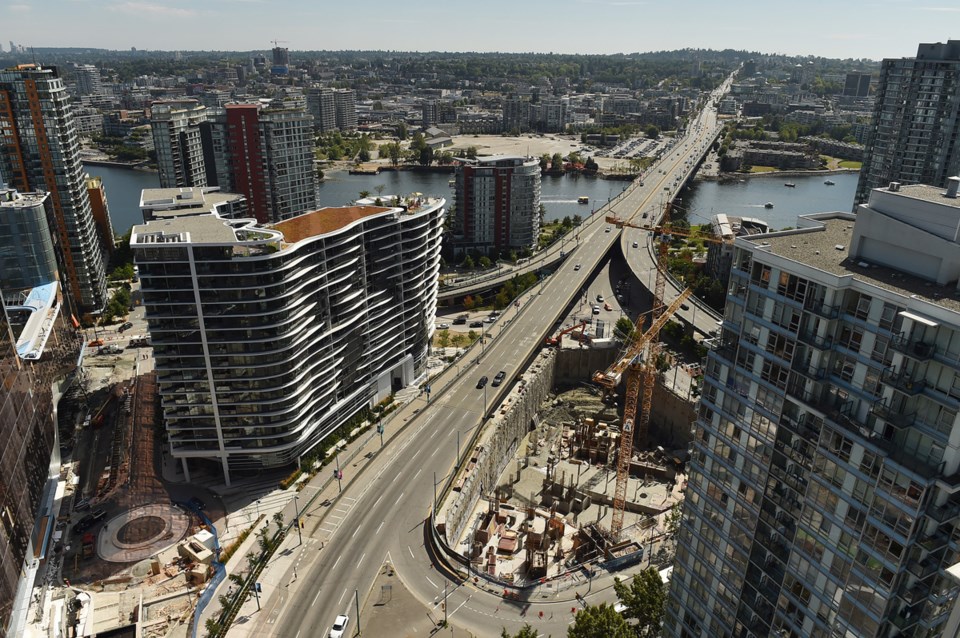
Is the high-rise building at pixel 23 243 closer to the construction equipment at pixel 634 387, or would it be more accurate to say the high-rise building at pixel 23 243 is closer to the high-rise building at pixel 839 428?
the construction equipment at pixel 634 387

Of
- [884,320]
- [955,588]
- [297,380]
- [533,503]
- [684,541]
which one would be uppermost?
[884,320]

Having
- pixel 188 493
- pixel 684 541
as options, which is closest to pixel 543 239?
pixel 188 493

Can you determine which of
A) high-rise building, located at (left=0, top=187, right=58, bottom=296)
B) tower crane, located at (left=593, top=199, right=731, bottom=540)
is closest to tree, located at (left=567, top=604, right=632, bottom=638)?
tower crane, located at (left=593, top=199, right=731, bottom=540)

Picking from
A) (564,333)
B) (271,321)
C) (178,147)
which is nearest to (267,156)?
(178,147)

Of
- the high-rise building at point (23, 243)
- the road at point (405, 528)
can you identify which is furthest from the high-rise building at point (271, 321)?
the high-rise building at point (23, 243)

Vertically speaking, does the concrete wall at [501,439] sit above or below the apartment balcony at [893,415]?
below

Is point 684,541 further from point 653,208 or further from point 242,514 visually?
point 653,208
